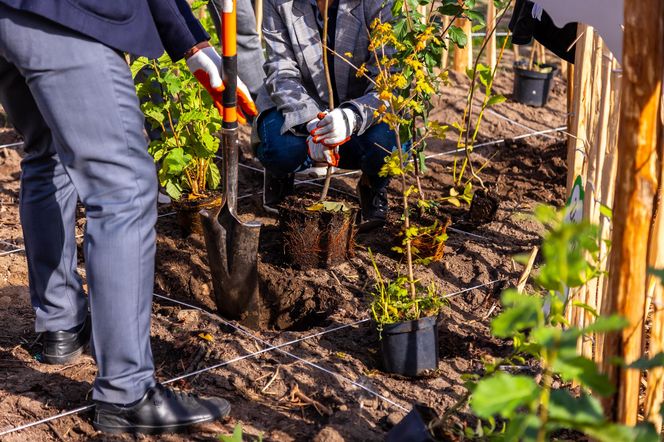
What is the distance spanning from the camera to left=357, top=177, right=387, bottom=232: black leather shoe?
3.66 metres

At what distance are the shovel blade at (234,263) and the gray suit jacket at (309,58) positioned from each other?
0.72m

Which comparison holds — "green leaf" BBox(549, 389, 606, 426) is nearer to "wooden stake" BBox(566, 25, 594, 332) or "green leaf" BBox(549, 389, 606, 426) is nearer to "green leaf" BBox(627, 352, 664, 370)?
"green leaf" BBox(627, 352, 664, 370)

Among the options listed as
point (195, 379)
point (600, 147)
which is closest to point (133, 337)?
point (195, 379)

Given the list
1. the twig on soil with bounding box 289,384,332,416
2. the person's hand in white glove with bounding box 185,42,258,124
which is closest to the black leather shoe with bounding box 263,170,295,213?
the person's hand in white glove with bounding box 185,42,258,124

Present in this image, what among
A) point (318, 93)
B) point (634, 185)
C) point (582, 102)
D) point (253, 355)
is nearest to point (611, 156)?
A: point (582, 102)

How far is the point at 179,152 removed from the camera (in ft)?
11.5

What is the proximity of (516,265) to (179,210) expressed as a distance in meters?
1.40

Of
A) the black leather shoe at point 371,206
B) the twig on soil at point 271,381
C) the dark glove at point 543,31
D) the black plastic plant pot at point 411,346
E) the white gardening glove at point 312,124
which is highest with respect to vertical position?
the dark glove at point 543,31

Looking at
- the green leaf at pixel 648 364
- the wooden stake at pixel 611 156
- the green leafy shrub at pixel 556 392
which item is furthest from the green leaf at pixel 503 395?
the wooden stake at pixel 611 156

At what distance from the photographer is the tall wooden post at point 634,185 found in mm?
1472

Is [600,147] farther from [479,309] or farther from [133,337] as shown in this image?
[133,337]

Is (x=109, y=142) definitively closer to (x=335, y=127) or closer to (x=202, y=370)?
(x=202, y=370)

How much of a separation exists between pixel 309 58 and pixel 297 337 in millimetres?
1338

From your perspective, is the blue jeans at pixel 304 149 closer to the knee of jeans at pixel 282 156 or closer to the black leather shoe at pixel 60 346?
the knee of jeans at pixel 282 156
